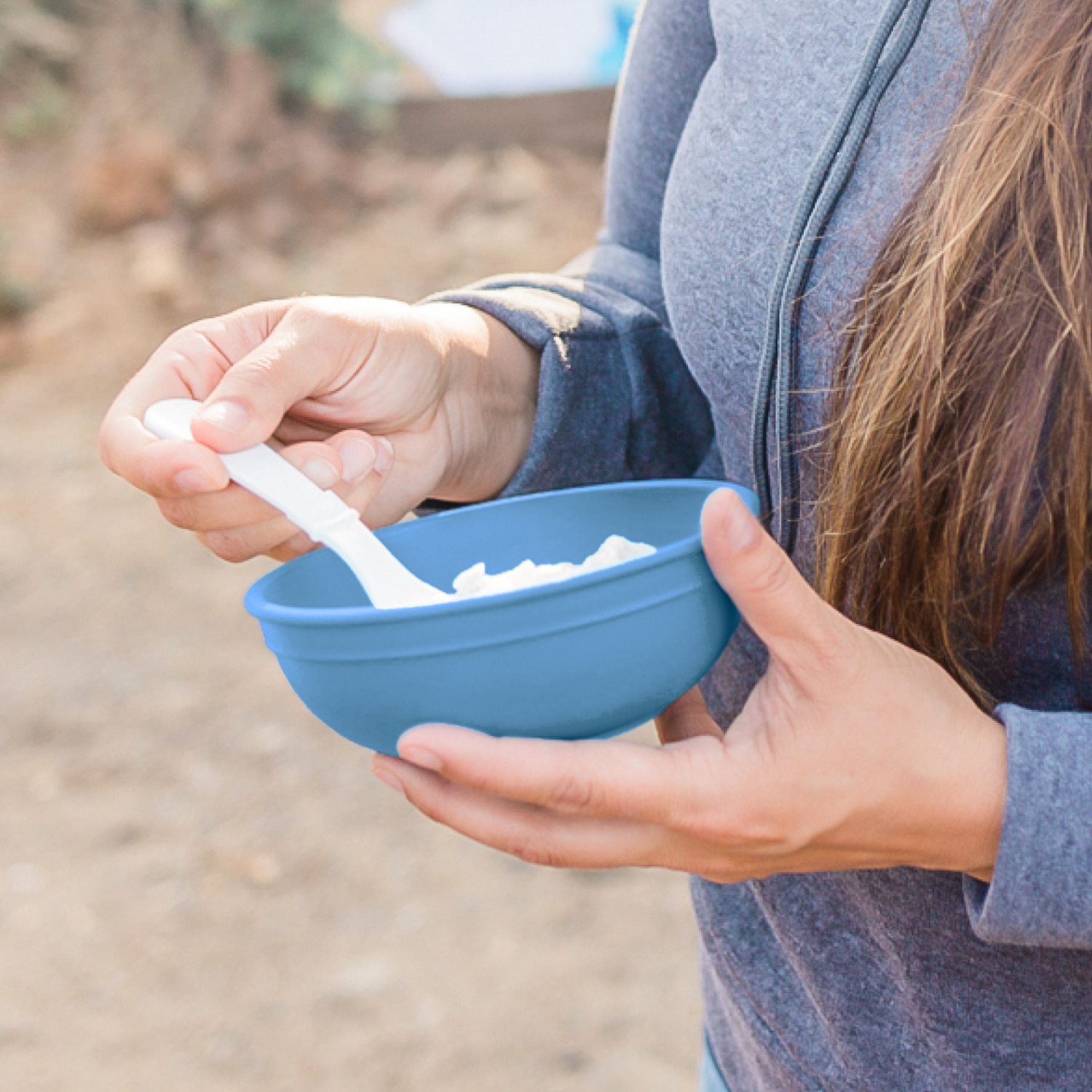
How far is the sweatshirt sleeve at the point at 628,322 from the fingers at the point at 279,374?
0.16 m

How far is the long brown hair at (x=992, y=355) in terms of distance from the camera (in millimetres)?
525

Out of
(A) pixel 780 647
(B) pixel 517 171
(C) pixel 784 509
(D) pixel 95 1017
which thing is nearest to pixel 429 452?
(C) pixel 784 509

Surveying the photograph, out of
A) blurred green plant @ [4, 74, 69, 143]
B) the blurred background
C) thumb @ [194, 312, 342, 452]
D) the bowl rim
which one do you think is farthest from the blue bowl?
blurred green plant @ [4, 74, 69, 143]

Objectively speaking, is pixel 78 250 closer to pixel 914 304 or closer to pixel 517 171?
pixel 517 171

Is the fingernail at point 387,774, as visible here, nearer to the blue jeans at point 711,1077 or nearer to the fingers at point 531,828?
the fingers at point 531,828

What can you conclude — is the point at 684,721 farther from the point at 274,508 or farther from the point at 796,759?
the point at 274,508

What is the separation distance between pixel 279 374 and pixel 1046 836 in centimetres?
52

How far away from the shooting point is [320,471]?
0.75m

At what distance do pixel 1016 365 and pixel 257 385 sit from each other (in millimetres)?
446

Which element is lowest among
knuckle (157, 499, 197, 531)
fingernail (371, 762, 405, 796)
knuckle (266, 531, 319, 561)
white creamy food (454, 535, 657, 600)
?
fingernail (371, 762, 405, 796)

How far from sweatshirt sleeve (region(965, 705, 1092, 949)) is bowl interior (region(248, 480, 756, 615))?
0.95 ft

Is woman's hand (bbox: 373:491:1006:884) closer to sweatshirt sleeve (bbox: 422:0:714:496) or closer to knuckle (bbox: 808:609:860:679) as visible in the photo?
knuckle (bbox: 808:609:860:679)

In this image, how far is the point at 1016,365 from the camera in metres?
0.54

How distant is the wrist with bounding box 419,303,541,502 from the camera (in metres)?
0.83
